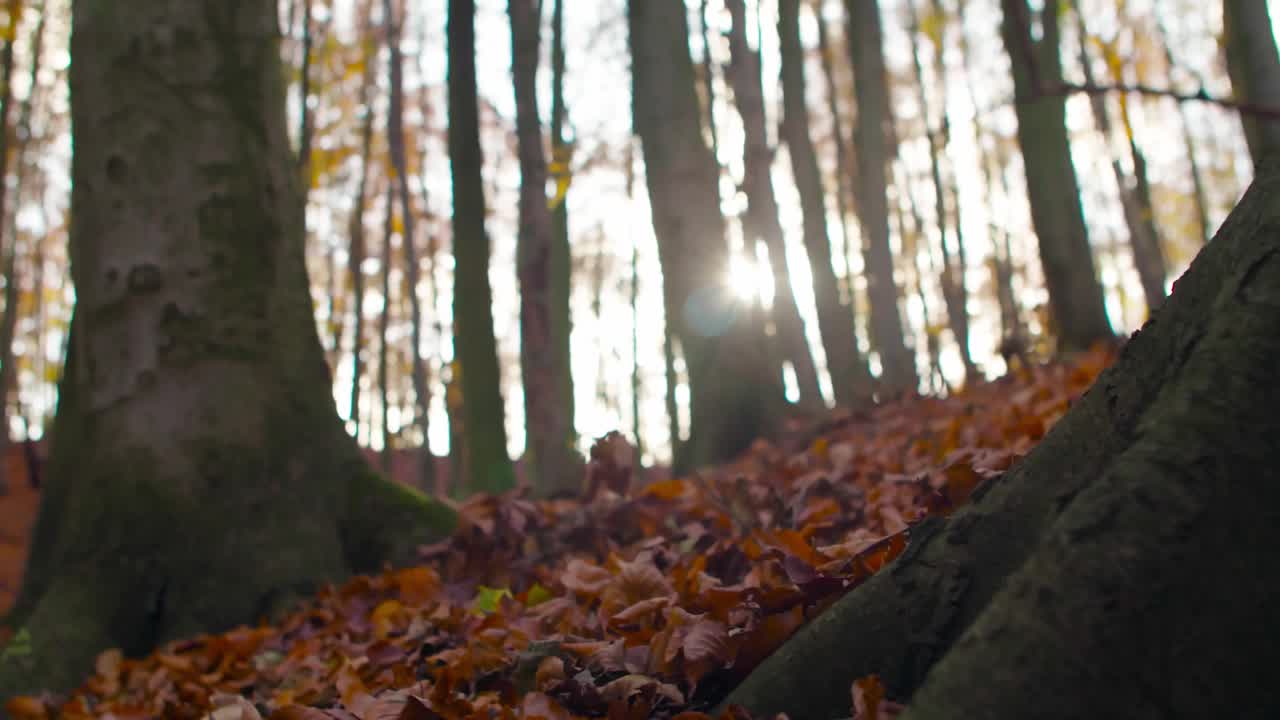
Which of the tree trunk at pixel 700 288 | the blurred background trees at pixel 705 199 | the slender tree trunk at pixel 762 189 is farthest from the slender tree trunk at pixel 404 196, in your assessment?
the tree trunk at pixel 700 288

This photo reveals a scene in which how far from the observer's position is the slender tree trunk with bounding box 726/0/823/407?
8719 mm

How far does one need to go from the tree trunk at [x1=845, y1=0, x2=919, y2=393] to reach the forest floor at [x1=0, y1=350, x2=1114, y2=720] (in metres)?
4.38

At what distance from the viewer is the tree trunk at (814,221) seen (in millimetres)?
10000

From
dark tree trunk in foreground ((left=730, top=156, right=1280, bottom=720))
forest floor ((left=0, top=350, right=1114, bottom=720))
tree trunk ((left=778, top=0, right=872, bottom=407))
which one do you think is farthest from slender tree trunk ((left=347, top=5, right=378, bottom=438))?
dark tree trunk in foreground ((left=730, top=156, right=1280, bottom=720))

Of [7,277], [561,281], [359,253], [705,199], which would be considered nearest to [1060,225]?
[705,199]

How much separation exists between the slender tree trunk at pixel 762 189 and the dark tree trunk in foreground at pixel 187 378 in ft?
17.8

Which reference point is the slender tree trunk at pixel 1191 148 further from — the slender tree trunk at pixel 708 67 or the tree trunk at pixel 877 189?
the tree trunk at pixel 877 189

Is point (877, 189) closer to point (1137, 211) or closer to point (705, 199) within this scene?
point (705, 199)

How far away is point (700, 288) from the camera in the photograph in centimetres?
674

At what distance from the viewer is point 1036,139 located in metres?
6.96

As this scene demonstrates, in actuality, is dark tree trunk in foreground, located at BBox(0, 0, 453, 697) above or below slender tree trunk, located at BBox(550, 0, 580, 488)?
below

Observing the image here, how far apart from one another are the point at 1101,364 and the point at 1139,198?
33.0 feet

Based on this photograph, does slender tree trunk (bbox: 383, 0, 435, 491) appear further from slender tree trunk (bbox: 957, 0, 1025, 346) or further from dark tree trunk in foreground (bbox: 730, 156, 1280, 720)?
dark tree trunk in foreground (bbox: 730, 156, 1280, 720)

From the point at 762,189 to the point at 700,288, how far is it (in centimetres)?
289
